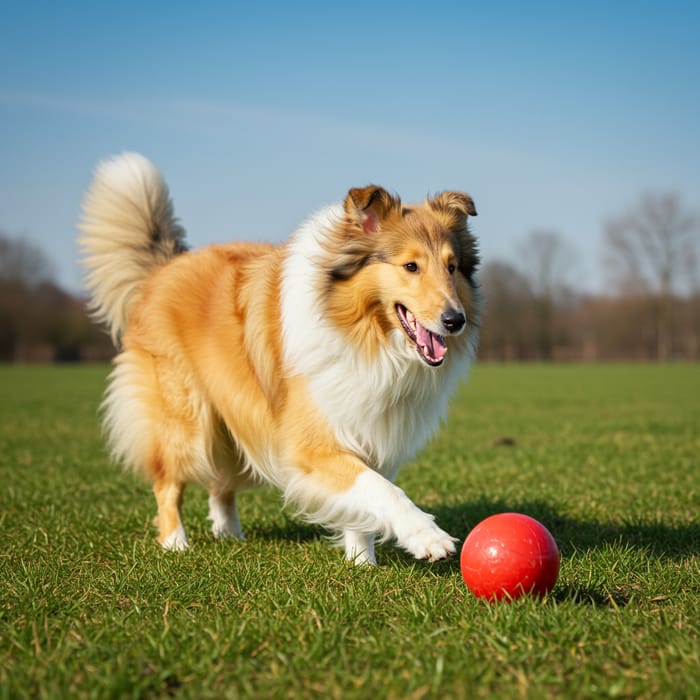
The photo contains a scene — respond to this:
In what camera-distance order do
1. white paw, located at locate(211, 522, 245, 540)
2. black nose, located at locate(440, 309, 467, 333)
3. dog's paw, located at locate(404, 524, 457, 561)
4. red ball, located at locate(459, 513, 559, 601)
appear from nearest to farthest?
red ball, located at locate(459, 513, 559, 601) → dog's paw, located at locate(404, 524, 457, 561) → black nose, located at locate(440, 309, 467, 333) → white paw, located at locate(211, 522, 245, 540)

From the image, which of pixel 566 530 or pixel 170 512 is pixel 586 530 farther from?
pixel 170 512

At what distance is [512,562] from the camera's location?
3758 mm

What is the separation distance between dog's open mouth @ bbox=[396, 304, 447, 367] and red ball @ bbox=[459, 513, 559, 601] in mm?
1160

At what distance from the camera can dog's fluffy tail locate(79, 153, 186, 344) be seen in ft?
21.5

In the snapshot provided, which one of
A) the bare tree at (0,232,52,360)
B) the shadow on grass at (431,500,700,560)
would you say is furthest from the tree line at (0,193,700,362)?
the shadow on grass at (431,500,700,560)

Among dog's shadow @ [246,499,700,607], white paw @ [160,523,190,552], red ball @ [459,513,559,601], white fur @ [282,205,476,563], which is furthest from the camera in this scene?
white paw @ [160,523,190,552]

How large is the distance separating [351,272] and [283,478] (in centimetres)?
154

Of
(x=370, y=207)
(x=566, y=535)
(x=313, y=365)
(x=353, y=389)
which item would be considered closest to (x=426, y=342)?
(x=353, y=389)

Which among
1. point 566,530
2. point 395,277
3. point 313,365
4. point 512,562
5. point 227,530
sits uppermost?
point 395,277

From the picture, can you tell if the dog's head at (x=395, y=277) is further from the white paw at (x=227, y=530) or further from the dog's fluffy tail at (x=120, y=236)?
the dog's fluffy tail at (x=120, y=236)

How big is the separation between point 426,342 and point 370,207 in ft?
3.18

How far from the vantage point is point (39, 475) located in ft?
28.4

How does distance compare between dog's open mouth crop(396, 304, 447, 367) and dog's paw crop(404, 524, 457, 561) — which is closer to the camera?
dog's paw crop(404, 524, 457, 561)

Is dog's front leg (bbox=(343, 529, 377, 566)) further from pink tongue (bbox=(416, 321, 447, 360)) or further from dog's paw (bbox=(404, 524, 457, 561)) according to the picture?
pink tongue (bbox=(416, 321, 447, 360))
